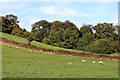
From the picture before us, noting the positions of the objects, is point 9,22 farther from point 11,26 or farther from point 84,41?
point 84,41

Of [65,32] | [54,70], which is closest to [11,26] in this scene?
[65,32]

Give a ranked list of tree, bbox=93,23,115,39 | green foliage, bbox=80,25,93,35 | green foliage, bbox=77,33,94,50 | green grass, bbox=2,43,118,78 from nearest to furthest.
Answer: green grass, bbox=2,43,118,78, green foliage, bbox=77,33,94,50, tree, bbox=93,23,115,39, green foliage, bbox=80,25,93,35

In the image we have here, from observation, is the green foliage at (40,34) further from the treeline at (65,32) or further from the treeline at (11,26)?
the treeline at (11,26)

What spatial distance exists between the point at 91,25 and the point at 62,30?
1442 centimetres

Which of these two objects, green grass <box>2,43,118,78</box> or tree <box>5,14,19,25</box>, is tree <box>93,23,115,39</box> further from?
green grass <box>2,43,118,78</box>

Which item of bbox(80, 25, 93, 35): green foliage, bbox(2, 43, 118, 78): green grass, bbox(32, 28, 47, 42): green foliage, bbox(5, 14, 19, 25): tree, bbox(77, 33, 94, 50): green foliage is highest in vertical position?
bbox(5, 14, 19, 25): tree

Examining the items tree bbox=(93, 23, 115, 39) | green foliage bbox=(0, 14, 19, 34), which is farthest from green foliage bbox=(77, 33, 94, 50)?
green foliage bbox=(0, 14, 19, 34)

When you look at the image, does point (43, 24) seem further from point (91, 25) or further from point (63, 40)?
point (91, 25)

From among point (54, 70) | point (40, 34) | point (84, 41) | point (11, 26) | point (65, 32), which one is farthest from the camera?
point (40, 34)

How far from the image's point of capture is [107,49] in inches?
2488

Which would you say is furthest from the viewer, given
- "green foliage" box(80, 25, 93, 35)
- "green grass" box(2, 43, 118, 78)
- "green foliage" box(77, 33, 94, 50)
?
"green foliage" box(80, 25, 93, 35)

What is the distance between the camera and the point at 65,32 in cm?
8481

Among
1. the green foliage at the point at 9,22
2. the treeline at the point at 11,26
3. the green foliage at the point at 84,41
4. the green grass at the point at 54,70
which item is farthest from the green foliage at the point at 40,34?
the green grass at the point at 54,70

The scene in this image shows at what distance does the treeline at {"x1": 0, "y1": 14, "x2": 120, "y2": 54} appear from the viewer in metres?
82.4
